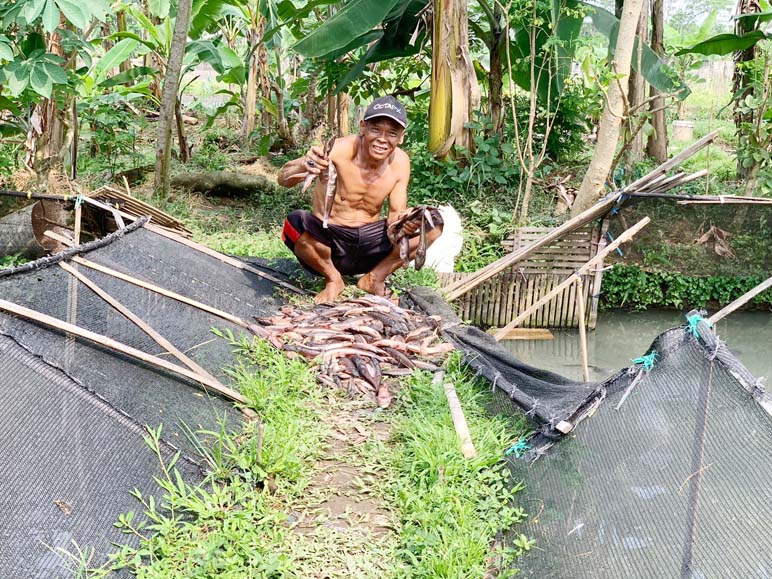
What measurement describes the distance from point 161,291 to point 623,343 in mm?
4790

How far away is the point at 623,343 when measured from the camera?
7.25m

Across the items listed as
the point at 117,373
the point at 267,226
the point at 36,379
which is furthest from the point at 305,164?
the point at 267,226

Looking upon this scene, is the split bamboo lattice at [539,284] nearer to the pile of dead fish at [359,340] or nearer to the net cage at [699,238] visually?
the net cage at [699,238]

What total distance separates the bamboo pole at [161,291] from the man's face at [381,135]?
4.70 feet

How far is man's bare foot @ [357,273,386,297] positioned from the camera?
17.5ft

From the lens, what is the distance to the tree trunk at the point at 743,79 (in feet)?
27.7

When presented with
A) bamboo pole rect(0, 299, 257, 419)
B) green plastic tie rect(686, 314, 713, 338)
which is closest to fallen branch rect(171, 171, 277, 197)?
bamboo pole rect(0, 299, 257, 419)

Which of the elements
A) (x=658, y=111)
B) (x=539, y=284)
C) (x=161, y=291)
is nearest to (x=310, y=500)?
(x=161, y=291)

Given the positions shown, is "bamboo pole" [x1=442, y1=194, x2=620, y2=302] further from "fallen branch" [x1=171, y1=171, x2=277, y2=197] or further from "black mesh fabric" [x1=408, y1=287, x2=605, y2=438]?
"fallen branch" [x1=171, y1=171, x2=277, y2=197]

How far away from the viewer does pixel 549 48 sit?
771cm

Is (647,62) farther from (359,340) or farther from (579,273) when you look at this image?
(359,340)

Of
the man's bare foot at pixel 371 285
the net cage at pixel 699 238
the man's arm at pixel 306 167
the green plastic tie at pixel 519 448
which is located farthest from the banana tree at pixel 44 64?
the net cage at pixel 699 238

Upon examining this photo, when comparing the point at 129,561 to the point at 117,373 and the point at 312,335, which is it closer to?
the point at 117,373

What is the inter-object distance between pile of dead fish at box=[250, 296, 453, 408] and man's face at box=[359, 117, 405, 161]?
3.23ft
